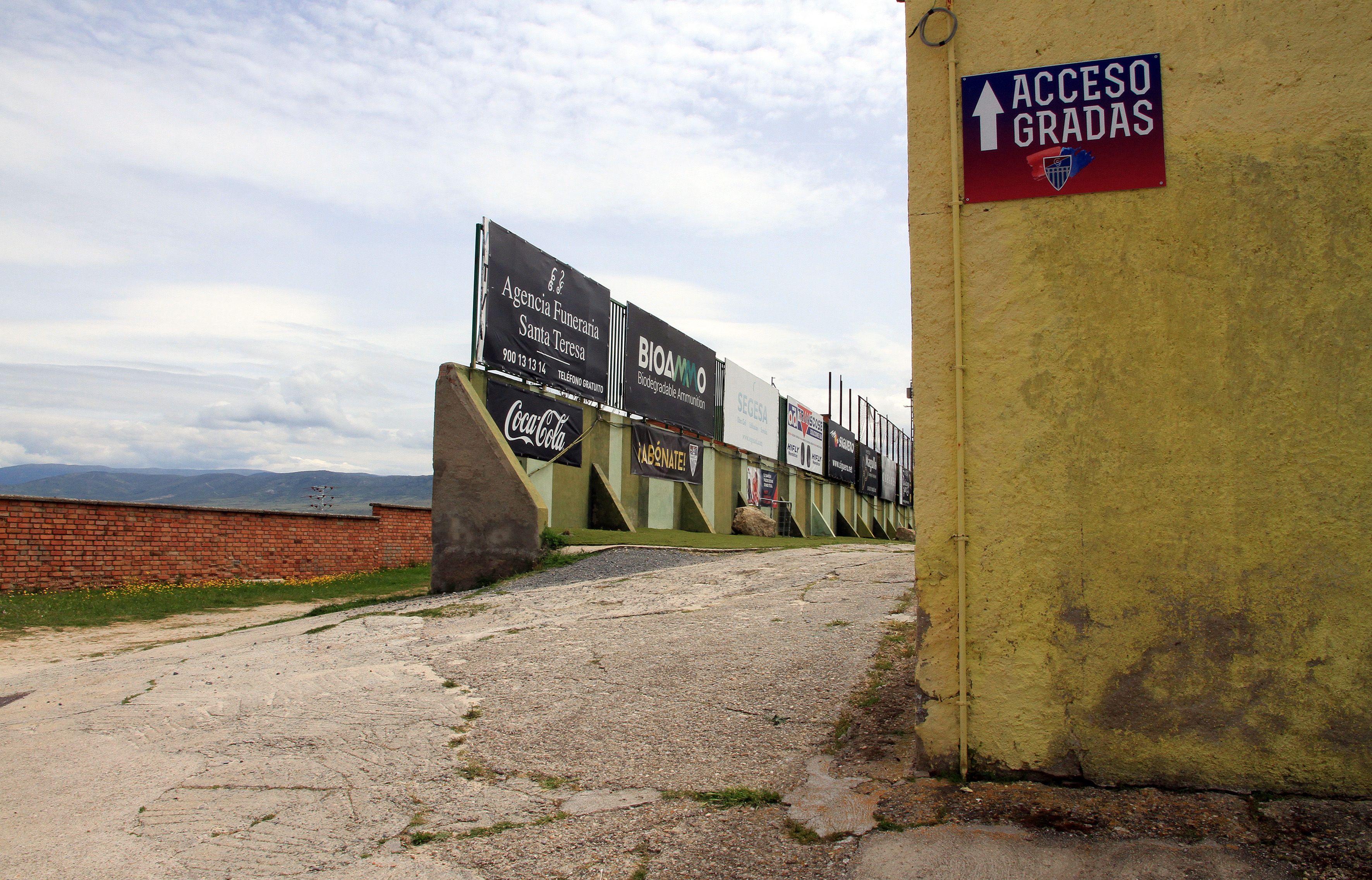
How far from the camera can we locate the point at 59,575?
13555mm

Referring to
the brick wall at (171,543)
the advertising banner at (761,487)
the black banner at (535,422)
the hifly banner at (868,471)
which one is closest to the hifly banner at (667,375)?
the black banner at (535,422)

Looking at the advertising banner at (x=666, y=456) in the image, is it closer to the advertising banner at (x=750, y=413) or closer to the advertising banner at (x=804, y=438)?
the advertising banner at (x=750, y=413)

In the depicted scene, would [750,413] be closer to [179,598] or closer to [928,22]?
A: [179,598]

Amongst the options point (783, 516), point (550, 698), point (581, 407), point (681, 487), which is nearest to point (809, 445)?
point (783, 516)

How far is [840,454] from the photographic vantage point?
35906 millimetres

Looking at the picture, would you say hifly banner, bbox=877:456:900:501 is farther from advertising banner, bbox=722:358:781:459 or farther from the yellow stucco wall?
the yellow stucco wall

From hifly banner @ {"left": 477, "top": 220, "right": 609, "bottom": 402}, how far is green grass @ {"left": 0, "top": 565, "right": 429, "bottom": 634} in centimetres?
408

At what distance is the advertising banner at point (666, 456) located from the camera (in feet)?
60.8

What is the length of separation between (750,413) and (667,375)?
250 inches

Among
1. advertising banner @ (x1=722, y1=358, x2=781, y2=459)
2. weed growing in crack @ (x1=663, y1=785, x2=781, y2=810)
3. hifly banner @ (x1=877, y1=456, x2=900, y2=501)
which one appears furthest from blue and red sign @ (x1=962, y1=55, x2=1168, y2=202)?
hifly banner @ (x1=877, y1=456, x2=900, y2=501)

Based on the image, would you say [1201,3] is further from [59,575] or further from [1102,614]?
[59,575]

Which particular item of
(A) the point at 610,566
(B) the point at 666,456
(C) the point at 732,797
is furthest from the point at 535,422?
(C) the point at 732,797

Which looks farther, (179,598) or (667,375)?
(667,375)

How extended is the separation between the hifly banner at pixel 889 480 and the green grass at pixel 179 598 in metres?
29.0
